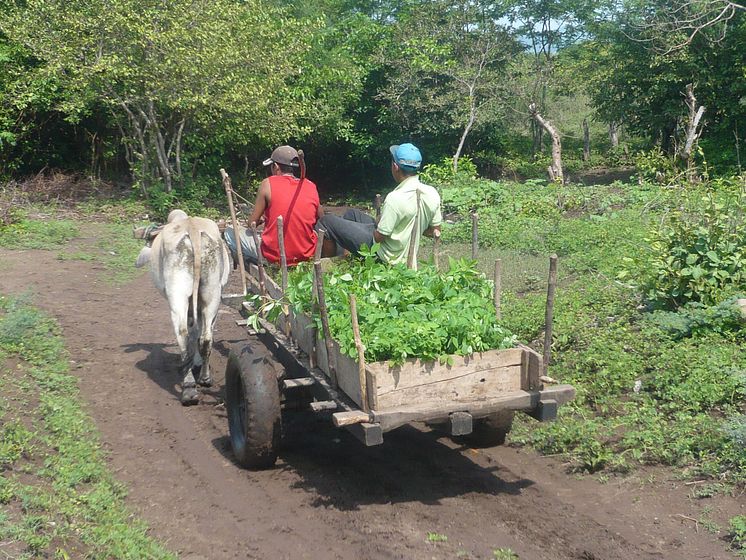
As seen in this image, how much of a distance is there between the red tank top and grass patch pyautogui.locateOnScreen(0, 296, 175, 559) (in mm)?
1997

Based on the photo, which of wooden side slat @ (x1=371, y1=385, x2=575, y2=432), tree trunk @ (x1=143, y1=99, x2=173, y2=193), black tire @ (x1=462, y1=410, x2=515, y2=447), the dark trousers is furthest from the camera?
tree trunk @ (x1=143, y1=99, x2=173, y2=193)

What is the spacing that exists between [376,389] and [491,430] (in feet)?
5.22

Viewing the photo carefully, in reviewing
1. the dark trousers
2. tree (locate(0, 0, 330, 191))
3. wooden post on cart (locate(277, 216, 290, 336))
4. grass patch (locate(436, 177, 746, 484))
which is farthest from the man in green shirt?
tree (locate(0, 0, 330, 191))

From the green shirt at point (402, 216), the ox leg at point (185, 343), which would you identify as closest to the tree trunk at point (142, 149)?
the ox leg at point (185, 343)

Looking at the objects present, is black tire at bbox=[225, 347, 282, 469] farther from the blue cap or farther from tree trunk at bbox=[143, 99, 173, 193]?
tree trunk at bbox=[143, 99, 173, 193]

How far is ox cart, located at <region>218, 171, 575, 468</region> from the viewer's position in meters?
4.39

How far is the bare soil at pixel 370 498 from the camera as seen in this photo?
4.43 metres

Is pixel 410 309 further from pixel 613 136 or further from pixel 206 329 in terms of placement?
pixel 613 136

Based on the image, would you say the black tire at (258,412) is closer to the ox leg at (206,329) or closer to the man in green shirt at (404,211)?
the man in green shirt at (404,211)

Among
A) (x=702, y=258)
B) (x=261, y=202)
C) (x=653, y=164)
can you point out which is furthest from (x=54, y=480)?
(x=653, y=164)

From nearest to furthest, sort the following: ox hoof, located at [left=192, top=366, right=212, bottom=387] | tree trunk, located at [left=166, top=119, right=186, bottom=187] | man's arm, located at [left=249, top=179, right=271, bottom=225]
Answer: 1. man's arm, located at [left=249, top=179, right=271, bottom=225]
2. ox hoof, located at [left=192, top=366, right=212, bottom=387]
3. tree trunk, located at [left=166, top=119, right=186, bottom=187]

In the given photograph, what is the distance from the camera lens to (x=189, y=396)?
6684mm

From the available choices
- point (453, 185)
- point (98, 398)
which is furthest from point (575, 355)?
point (453, 185)

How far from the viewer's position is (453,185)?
55.1ft
